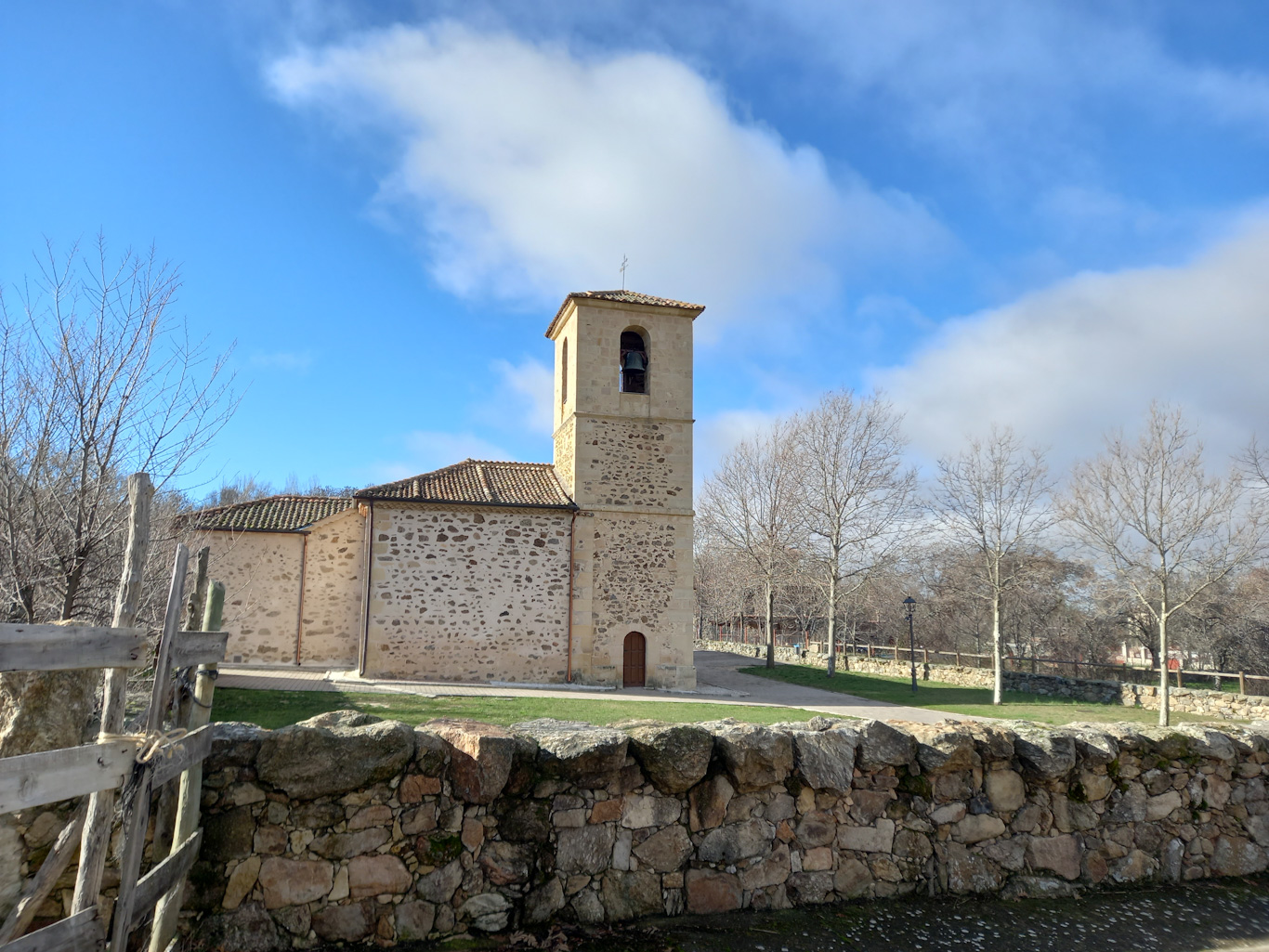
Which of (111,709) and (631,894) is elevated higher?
(111,709)

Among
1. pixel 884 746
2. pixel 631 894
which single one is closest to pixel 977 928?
pixel 884 746

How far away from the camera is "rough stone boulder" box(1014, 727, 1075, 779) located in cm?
539

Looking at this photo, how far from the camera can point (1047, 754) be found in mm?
5398

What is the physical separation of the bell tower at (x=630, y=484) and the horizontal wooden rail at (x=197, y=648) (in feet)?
50.2

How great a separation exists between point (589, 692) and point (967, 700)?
34.4ft

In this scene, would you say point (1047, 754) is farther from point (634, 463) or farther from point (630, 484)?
point (634, 463)

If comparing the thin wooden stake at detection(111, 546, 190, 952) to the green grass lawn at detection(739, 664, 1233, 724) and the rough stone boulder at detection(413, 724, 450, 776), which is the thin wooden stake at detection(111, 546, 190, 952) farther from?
the green grass lawn at detection(739, 664, 1233, 724)

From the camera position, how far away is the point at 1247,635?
99.7ft

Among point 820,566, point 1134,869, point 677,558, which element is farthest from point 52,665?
point 820,566

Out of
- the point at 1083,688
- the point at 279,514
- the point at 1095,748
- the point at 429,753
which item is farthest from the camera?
the point at 1083,688

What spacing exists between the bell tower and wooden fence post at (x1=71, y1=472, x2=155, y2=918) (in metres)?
15.9

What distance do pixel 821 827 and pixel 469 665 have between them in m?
14.9

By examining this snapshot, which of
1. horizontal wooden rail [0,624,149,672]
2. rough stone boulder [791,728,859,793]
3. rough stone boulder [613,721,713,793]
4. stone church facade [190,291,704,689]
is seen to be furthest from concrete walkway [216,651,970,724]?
horizontal wooden rail [0,624,149,672]

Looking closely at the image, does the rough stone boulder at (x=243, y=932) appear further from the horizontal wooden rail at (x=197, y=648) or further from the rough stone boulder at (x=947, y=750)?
the rough stone boulder at (x=947, y=750)
